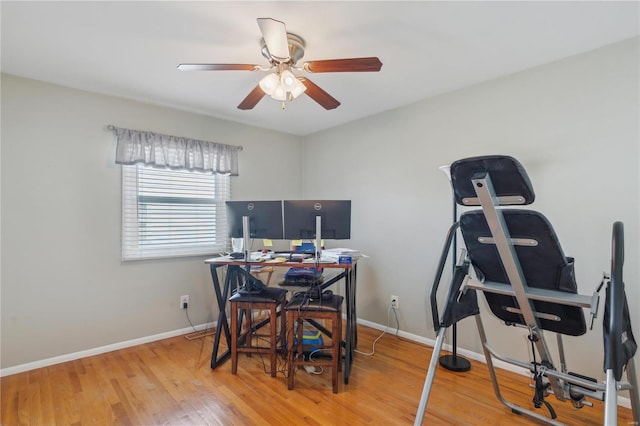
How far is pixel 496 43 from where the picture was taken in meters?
2.08

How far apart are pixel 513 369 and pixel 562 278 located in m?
1.55

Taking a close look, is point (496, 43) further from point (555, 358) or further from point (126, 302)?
point (126, 302)

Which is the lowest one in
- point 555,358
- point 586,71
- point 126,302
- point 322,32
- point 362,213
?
point 555,358

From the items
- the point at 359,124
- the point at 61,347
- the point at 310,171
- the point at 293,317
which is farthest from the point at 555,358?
the point at 61,347

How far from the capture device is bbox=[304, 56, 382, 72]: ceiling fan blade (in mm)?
1751

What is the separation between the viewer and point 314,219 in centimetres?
250

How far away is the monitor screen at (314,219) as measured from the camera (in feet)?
8.15

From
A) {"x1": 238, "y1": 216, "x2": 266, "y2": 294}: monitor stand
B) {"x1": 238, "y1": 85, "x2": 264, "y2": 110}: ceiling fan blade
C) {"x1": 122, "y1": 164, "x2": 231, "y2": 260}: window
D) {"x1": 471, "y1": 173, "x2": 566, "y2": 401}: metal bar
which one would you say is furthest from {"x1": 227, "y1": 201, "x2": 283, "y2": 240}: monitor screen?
{"x1": 471, "y1": 173, "x2": 566, "y2": 401}: metal bar

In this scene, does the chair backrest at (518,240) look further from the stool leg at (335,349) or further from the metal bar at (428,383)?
the stool leg at (335,349)

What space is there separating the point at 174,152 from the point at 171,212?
2.04 feet

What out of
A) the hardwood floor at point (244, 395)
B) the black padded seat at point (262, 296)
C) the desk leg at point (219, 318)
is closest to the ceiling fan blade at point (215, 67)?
the desk leg at point (219, 318)

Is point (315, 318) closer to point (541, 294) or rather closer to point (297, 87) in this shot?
point (541, 294)

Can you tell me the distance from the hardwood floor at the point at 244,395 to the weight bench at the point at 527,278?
1.72 ft

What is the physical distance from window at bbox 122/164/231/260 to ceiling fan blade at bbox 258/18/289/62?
2.01 metres
